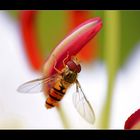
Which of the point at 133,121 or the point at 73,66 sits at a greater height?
the point at 73,66

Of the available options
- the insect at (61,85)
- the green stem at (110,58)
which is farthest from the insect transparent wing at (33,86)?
the green stem at (110,58)

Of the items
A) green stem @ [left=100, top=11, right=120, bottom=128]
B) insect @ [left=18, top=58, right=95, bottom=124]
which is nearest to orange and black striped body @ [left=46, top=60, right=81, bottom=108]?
insect @ [left=18, top=58, right=95, bottom=124]

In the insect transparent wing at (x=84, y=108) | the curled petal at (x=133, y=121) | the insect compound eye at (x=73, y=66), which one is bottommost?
the curled petal at (x=133, y=121)

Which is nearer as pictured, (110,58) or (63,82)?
(63,82)

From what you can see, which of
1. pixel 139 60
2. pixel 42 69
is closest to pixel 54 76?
pixel 42 69

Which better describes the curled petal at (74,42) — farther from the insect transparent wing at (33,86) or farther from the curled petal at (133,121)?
the curled petal at (133,121)

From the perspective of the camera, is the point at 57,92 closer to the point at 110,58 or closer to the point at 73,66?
the point at 73,66

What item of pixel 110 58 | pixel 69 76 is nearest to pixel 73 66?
pixel 69 76
